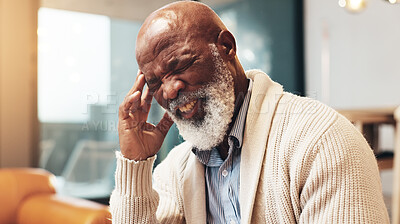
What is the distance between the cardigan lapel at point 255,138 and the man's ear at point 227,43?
10 cm

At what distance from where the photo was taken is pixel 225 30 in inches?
39.7

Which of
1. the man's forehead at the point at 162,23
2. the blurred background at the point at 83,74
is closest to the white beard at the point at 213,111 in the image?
the man's forehead at the point at 162,23

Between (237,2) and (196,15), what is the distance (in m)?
3.38

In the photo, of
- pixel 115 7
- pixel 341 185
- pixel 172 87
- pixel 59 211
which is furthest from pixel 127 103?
pixel 115 7

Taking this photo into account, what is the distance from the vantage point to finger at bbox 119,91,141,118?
1.01 meters

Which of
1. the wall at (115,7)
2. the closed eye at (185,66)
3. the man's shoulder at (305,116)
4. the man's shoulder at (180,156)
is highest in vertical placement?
the wall at (115,7)

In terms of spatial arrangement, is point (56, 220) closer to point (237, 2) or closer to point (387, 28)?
point (237, 2)

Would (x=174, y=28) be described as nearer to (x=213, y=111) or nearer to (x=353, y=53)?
(x=213, y=111)

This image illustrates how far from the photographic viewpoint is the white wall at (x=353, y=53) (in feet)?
12.8

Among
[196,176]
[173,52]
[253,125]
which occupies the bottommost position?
[196,176]

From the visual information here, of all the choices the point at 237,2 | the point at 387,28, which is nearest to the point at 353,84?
the point at 387,28

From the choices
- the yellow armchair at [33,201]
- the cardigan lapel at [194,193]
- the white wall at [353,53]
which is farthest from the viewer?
the white wall at [353,53]

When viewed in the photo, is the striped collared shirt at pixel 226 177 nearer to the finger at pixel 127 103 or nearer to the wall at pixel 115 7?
the finger at pixel 127 103

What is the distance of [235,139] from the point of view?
1.01 metres
